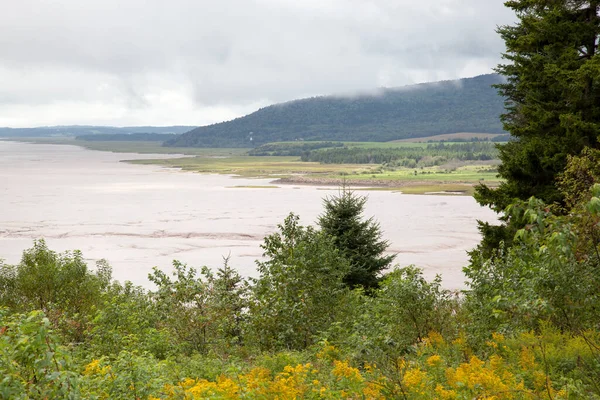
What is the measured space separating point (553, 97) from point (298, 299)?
8605mm

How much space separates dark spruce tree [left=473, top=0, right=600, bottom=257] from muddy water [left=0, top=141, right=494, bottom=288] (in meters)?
15.3

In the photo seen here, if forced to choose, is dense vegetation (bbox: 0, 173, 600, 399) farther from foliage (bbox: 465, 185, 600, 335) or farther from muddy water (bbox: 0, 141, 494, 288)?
muddy water (bbox: 0, 141, 494, 288)

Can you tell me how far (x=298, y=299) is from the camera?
Answer: 12867mm

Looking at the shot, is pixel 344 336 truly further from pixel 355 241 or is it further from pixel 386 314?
pixel 355 241

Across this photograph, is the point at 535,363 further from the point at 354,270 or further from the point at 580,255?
the point at 354,270

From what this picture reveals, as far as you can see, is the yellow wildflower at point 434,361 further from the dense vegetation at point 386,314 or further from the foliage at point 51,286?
the foliage at point 51,286

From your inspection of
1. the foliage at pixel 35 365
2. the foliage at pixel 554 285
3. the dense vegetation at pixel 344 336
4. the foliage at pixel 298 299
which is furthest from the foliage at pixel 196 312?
the foliage at pixel 35 365

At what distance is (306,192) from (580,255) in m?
69.9

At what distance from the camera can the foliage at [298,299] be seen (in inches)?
486

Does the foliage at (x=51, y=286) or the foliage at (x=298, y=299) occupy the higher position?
the foliage at (x=298, y=299)

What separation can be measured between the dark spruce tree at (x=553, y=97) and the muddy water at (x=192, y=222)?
50.3 feet

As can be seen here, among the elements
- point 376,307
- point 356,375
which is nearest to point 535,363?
point 356,375

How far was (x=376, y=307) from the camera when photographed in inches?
449

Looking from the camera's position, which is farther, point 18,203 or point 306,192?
point 306,192
